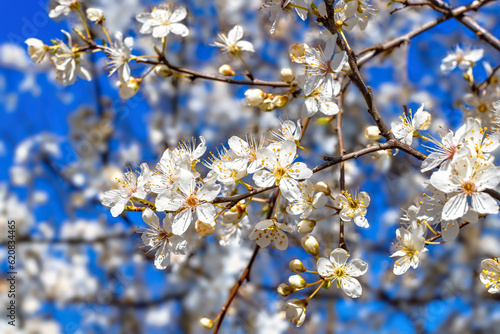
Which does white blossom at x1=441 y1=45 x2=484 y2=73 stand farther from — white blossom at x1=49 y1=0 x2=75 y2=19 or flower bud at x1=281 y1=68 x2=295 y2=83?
white blossom at x1=49 y1=0 x2=75 y2=19

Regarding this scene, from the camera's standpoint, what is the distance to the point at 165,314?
3.09m

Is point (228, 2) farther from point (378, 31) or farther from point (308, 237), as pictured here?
point (308, 237)

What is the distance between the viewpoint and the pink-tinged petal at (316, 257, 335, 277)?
840 millimetres

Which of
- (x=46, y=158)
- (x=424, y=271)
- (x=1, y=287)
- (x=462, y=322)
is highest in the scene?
(x=46, y=158)

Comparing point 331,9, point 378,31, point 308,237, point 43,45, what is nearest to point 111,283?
point 43,45

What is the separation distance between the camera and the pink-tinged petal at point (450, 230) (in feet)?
2.47

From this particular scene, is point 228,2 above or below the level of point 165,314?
above

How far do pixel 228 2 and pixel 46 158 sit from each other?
76.6 inches

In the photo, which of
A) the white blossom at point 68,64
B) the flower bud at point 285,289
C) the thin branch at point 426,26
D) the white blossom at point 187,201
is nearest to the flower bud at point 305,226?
the flower bud at point 285,289

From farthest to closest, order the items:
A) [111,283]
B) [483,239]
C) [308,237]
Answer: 1. [483,239]
2. [111,283]
3. [308,237]

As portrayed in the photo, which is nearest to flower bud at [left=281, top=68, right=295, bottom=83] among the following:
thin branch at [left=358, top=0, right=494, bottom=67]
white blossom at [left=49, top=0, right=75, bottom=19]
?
thin branch at [left=358, top=0, right=494, bottom=67]

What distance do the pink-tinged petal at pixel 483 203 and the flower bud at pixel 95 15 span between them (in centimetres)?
109

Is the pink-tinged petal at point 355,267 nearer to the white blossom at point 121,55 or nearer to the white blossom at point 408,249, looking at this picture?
the white blossom at point 408,249

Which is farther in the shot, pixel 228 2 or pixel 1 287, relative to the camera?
pixel 228 2
